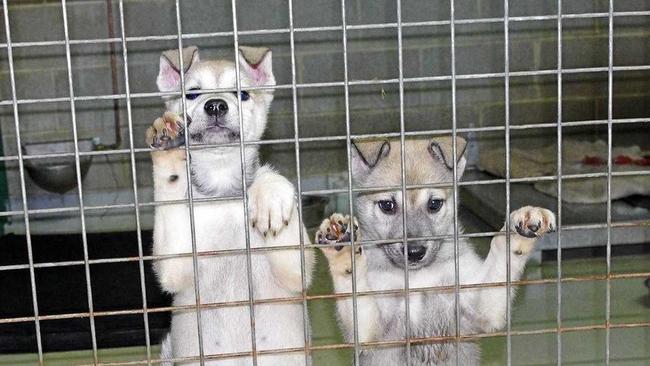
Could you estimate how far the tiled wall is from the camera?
7281mm

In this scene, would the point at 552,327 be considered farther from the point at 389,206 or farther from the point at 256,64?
the point at 256,64

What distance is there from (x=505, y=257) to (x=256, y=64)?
1241 millimetres

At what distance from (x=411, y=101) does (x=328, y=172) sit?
0.96 metres

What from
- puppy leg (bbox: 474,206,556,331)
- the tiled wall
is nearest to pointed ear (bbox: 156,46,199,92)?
puppy leg (bbox: 474,206,556,331)

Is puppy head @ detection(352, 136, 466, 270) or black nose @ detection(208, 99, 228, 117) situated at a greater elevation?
black nose @ detection(208, 99, 228, 117)

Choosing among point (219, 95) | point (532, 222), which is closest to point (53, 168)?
point (219, 95)

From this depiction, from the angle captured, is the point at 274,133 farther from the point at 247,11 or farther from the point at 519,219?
the point at 519,219

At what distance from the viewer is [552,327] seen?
15.0ft

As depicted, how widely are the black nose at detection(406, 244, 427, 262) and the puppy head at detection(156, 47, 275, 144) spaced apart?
773 millimetres

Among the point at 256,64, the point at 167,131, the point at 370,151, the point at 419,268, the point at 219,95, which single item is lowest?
the point at 419,268

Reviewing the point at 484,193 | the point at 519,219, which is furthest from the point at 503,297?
the point at 484,193

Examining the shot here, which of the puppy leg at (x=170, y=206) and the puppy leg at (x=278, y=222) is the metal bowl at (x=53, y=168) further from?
the puppy leg at (x=278, y=222)

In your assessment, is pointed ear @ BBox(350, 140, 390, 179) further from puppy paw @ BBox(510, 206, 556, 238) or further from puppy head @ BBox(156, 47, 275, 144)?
puppy paw @ BBox(510, 206, 556, 238)

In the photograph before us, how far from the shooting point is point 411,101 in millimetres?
7633
